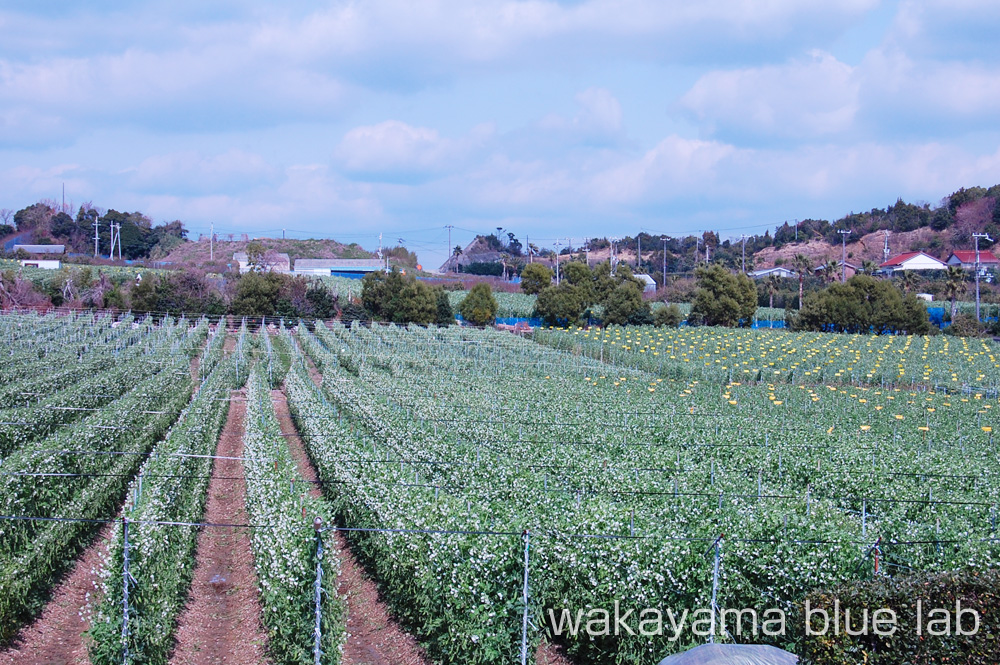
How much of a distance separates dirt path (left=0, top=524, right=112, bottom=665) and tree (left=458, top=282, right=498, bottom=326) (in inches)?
1974

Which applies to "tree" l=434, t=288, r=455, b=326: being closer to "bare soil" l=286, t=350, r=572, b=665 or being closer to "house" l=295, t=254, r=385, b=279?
"house" l=295, t=254, r=385, b=279

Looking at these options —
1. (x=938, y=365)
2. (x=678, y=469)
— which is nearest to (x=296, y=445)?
(x=678, y=469)

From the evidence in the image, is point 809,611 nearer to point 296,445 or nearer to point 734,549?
point 734,549

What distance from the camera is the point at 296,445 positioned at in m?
24.4

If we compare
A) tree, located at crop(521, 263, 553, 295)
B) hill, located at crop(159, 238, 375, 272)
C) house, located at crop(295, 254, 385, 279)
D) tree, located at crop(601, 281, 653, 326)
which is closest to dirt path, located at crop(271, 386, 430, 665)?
tree, located at crop(601, 281, 653, 326)

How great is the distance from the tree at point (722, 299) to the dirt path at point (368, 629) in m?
55.6

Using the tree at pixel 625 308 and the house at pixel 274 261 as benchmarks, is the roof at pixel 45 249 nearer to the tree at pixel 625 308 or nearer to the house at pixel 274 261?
the house at pixel 274 261

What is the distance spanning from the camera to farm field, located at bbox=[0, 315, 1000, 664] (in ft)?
32.2

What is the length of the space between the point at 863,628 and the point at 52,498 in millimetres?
13295

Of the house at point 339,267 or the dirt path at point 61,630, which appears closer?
the dirt path at point 61,630

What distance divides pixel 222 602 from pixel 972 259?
11435 centimetres

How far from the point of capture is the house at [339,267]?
105938mm

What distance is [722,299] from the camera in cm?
6638

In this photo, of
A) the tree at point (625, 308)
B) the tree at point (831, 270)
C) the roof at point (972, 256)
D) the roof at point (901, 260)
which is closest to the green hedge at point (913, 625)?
the tree at point (625, 308)
